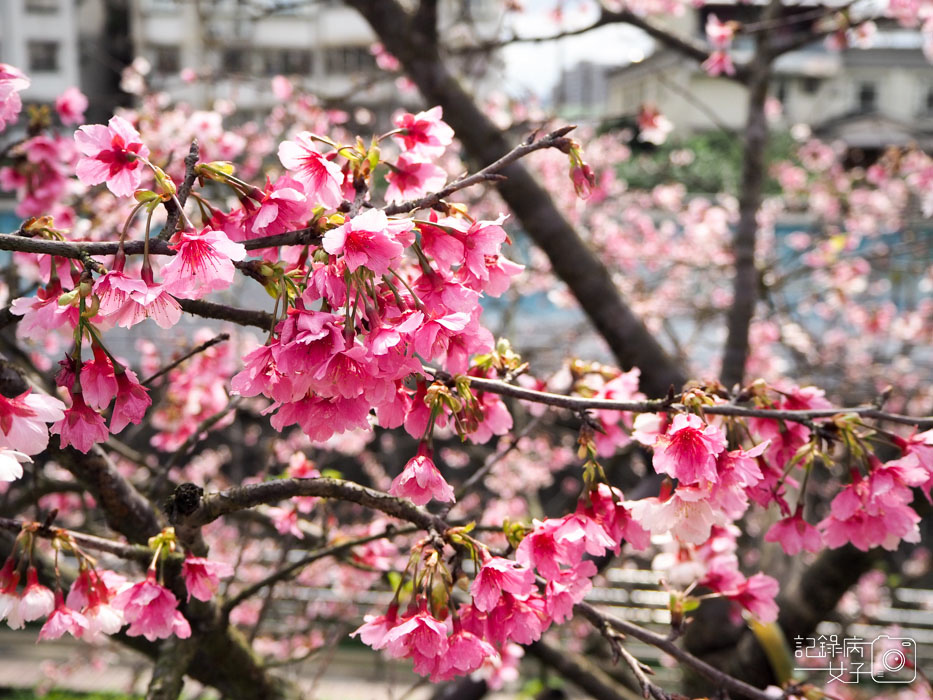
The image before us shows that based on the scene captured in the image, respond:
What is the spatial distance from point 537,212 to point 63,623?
1.94m

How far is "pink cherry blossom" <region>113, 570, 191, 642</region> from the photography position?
122 cm

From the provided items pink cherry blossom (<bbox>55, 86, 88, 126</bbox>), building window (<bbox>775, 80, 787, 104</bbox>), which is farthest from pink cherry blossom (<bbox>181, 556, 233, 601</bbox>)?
building window (<bbox>775, 80, 787, 104</bbox>)

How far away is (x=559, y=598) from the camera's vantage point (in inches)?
46.4

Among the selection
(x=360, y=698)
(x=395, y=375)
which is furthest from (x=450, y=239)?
(x=360, y=698)

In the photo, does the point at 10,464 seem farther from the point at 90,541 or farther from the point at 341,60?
the point at 341,60

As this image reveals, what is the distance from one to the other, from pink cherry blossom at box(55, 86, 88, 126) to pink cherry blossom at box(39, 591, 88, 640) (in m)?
1.84

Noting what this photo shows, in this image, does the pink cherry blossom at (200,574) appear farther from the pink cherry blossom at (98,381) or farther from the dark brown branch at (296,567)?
the pink cherry blossom at (98,381)

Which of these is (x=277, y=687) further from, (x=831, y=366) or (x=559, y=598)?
(x=831, y=366)

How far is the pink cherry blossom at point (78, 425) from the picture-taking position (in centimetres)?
101

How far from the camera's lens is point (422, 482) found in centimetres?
108

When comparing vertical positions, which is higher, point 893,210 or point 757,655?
point 893,210

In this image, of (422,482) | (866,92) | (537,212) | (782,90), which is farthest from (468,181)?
(866,92)

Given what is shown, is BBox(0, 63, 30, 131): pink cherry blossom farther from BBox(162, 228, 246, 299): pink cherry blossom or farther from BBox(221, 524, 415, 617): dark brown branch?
BBox(221, 524, 415, 617): dark brown branch

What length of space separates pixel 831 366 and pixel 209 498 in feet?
18.5
